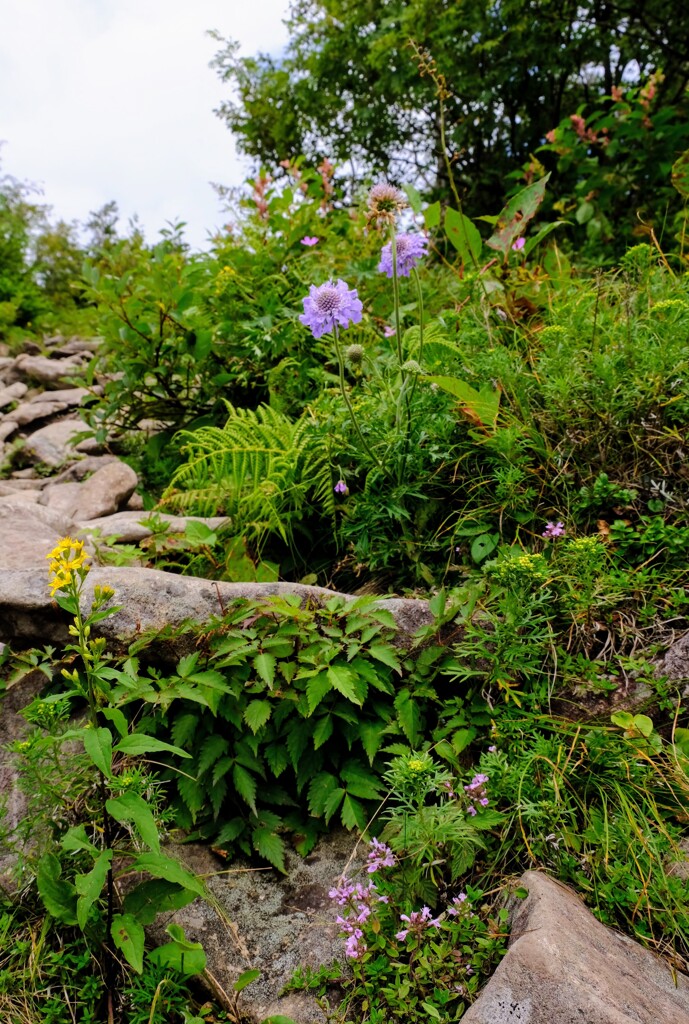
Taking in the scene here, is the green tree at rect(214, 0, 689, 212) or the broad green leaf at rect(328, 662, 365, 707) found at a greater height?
the green tree at rect(214, 0, 689, 212)

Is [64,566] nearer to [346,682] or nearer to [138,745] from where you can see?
[138,745]

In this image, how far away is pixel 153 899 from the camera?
1.47 metres

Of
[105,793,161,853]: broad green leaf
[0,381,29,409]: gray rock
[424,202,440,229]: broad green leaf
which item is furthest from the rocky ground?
[0,381,29,409]: gray rock

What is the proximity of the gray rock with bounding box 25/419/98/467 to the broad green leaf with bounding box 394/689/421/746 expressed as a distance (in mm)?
3358

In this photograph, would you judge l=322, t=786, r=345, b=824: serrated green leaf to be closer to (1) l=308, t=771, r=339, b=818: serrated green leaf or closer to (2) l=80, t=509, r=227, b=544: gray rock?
(1) l=308, t=771, r=339, b=818: serrated green leaf

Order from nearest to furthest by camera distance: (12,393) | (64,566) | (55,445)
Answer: (64,566) → (55,445) → (12,393)

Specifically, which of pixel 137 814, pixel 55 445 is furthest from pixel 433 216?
pixel 55 445

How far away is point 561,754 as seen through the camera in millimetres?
1726

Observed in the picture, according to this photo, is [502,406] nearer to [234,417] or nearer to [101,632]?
[234,417]

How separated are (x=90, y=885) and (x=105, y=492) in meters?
2.38

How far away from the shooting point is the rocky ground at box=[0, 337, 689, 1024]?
1.24 meters

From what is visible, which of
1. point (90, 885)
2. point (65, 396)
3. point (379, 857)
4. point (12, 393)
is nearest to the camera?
point (90, 885)

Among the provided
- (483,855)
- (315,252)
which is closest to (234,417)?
(315,252)

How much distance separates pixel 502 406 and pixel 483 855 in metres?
1.57
